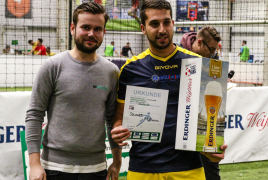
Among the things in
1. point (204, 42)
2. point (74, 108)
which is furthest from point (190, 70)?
point (204, 42)

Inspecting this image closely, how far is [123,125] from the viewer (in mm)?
1912

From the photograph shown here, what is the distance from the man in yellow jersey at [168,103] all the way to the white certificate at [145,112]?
10 centimetres

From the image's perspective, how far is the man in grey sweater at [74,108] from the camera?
1.96 metres

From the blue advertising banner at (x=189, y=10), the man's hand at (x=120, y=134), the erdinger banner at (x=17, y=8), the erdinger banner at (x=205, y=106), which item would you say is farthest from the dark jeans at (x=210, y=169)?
the blue advertising banner at (x=189, y=10)

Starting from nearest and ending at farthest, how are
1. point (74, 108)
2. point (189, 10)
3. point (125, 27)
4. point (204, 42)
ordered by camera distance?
1. point (74, 108)
2. point (204, 42)
3. point (125, 27)
4. point (189, 10)

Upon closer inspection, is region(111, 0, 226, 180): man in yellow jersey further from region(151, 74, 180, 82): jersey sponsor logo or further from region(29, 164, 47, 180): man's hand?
region(29, 164, 47, 180): man's hand

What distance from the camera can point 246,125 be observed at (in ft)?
17.4

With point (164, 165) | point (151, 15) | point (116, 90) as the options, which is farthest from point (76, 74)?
point (164, 165)

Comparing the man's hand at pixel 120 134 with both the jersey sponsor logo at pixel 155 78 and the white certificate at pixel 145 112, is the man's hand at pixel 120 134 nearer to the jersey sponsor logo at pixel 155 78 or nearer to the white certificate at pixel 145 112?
the white certificate at pixel 145 112

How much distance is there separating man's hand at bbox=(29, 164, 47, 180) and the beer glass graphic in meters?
0.95

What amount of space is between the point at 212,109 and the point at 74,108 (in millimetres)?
825

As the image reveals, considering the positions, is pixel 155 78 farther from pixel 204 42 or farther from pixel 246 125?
pixel 246 125

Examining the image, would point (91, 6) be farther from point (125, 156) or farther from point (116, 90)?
point (125, 156)

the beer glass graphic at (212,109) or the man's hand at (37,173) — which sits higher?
the beer glass graphic at (212,109)
